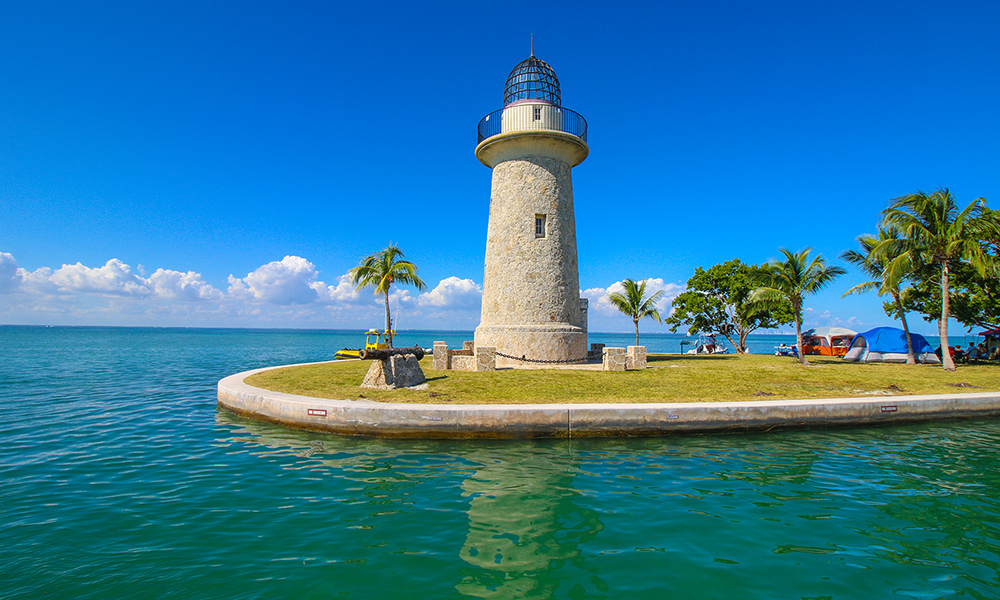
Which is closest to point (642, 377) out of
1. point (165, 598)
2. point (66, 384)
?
point (165, 598)

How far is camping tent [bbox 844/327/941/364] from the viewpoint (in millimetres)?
25672

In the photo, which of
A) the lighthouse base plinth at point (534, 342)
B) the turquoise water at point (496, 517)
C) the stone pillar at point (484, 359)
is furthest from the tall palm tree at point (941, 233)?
the stone pillar at point (484, 359)

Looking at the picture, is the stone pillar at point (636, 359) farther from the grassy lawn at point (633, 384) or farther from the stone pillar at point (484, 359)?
the stone pillar at point (484, 359)

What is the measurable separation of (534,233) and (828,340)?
30408 millimetres

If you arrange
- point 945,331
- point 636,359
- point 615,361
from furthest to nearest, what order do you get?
1. point 945,331
2. point 636,359
3. point 615,361

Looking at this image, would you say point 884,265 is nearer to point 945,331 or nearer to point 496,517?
point 945,331

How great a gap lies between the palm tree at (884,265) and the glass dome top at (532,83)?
60.7 feet

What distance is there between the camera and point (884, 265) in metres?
25.2

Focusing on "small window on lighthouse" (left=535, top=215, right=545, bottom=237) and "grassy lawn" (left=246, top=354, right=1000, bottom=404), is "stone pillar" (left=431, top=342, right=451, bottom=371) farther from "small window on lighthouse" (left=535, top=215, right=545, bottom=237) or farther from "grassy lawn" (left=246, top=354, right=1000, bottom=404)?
"small window on lighthouse" (left=535, top=215, right=545, bottom=237)

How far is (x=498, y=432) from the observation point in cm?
1083

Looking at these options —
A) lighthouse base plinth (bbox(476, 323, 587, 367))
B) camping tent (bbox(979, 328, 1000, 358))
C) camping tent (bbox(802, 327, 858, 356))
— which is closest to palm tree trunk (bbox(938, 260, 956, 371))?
camping tent (bbox(979, 328, 1000, 358))

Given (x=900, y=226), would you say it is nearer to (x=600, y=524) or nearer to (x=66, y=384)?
(x=600, y=524)

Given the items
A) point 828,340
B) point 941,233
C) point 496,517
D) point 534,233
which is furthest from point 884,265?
point 496,517

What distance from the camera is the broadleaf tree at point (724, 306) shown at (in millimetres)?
34656
